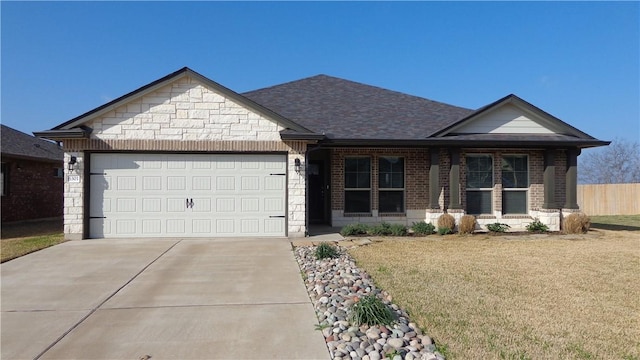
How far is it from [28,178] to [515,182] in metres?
18.8

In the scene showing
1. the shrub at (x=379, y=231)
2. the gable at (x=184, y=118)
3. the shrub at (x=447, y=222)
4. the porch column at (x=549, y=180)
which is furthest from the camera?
the porch column at (x=549, y=180)

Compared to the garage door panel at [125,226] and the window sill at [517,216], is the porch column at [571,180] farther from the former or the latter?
the garage door panel at [125,226]

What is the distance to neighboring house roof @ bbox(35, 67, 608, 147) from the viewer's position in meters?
10.4

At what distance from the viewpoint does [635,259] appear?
26.5 feet

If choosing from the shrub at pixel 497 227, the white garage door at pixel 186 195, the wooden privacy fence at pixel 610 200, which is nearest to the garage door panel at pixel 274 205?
the white garage door at pixel 186 195

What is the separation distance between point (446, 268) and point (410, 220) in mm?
5596

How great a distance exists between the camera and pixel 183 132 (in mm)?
10453

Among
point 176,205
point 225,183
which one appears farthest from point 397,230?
point 176,205

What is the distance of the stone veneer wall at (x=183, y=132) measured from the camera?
10.2 m

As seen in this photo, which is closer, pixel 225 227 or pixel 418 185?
pixel 225 227

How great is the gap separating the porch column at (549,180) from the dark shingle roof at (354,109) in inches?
121

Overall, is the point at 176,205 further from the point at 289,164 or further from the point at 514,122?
the point at 514,122

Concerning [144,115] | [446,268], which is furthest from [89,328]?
[144,115]

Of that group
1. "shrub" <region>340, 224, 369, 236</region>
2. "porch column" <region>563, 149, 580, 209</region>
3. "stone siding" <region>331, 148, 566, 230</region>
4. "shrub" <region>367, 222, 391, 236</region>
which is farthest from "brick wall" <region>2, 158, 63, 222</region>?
"porch column" <region>563, 149, 580, 209</region>
